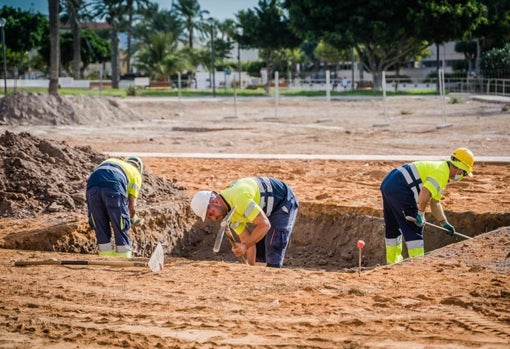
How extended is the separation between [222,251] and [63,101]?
19.8 metres

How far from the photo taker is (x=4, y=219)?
39.4ft

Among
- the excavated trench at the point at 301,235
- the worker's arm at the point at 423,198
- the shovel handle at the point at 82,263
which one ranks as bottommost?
the excavated trench at the point at 301,235

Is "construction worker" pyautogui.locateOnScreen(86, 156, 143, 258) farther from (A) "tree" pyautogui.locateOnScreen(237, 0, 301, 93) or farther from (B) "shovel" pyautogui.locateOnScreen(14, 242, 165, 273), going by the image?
(A) "tree" pyautogui.locateOnScreen(237, 0, 301, 93)

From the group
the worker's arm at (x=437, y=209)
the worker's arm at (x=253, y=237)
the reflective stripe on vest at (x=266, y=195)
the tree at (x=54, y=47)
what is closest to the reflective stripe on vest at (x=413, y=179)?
the worker's arm at (x=437, y=209)

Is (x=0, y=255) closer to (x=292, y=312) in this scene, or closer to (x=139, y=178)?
(x=139, y=178)

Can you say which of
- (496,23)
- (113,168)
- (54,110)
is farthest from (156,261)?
(496,23)

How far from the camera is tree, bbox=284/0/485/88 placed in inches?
2044

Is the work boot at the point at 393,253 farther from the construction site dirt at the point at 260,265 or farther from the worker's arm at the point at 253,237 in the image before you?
the worker's arm at the point at 253,237

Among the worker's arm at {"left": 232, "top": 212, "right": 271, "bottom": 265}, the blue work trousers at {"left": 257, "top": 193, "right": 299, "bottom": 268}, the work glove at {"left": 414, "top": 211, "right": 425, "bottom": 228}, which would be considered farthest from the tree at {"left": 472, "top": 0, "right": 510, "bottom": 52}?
the worker's arm at {"left": 232, "top": 212, "right": 271, "bottom": 265}

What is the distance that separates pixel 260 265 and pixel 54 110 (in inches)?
882

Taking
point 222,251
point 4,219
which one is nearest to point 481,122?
point 222,251

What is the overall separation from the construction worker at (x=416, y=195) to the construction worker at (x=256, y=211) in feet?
4.37

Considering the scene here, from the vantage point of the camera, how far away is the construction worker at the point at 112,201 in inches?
386

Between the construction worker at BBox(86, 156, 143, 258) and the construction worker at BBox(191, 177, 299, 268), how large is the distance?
4.72ft
